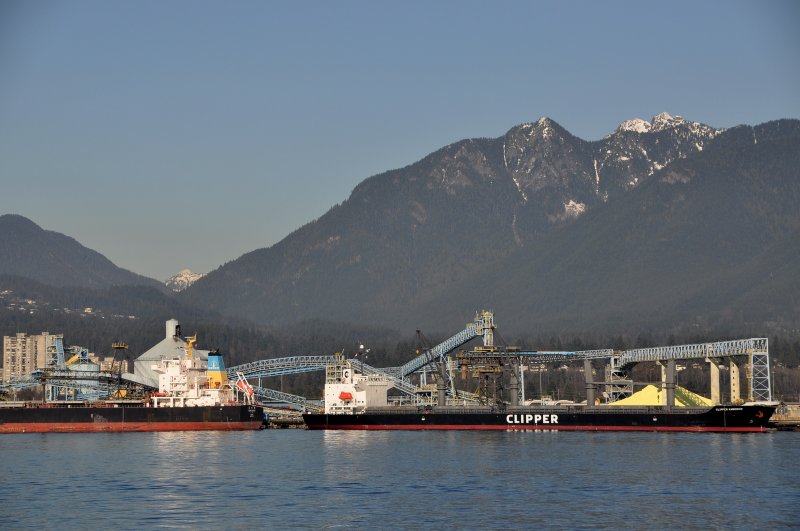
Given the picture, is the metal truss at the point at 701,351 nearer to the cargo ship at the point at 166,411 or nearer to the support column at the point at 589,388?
the support column at the point at 589,388

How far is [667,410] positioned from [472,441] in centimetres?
2504

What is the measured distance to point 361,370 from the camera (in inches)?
5856

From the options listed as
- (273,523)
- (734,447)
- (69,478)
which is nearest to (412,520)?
(273,523)

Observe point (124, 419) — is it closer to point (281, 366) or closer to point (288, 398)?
point (288, 398)

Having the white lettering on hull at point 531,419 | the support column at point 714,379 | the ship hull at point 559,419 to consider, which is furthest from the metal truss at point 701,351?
the white lettering on hull at point 531,419

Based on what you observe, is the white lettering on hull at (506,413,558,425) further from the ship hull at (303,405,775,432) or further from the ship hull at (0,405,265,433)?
the ship hull at (0,405,265,433)

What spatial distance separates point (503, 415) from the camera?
4860 inches

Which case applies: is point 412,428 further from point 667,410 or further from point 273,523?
point 273,523

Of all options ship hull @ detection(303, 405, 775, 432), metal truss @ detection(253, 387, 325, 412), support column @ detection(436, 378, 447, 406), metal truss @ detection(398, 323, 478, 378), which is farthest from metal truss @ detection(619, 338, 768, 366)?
metal truss @ detection(253, 387, 325, 412)

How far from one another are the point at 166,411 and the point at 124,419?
4.44 metres

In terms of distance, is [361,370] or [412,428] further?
[361,370]

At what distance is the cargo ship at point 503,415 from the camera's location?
115 m

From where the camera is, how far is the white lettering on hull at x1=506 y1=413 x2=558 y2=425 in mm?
122875

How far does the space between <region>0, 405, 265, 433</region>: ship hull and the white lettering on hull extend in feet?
89.3
